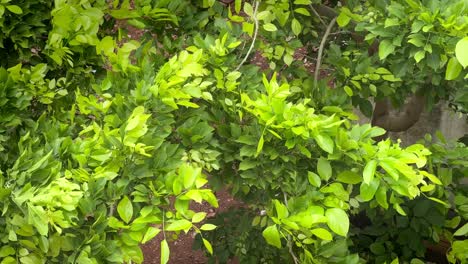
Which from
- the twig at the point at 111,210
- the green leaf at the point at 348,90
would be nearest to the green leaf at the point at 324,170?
the twig at the point at 111,210

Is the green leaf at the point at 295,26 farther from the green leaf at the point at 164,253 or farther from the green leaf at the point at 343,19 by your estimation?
the green leaf at the point at 164,253

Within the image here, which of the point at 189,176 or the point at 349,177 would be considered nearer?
the point at 189,176

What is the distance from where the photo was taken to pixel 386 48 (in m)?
2.41

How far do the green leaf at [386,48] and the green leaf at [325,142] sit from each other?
2.05ft

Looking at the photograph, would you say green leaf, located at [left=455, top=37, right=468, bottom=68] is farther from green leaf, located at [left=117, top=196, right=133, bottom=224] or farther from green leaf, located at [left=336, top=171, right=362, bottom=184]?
green leaf, located at [left=117, top=196, right=133, bottom=224]

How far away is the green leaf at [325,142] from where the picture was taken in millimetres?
1932

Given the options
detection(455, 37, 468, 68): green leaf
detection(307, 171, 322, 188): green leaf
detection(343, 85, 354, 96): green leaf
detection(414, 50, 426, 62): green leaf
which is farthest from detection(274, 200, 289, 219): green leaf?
detection(343, 85, 354, 96): green leaf

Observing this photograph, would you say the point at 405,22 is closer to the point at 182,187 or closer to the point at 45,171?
the point at 182,187

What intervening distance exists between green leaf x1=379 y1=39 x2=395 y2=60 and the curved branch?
1.86m

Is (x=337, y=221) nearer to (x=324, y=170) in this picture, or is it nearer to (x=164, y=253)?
(x=324, y=170)

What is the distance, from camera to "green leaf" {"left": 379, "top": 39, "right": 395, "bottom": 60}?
7.83 ft

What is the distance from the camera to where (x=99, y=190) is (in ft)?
5.97

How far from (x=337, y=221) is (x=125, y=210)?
0.72m

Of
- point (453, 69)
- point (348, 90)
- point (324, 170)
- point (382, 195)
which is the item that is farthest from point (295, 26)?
point (382, 195)
